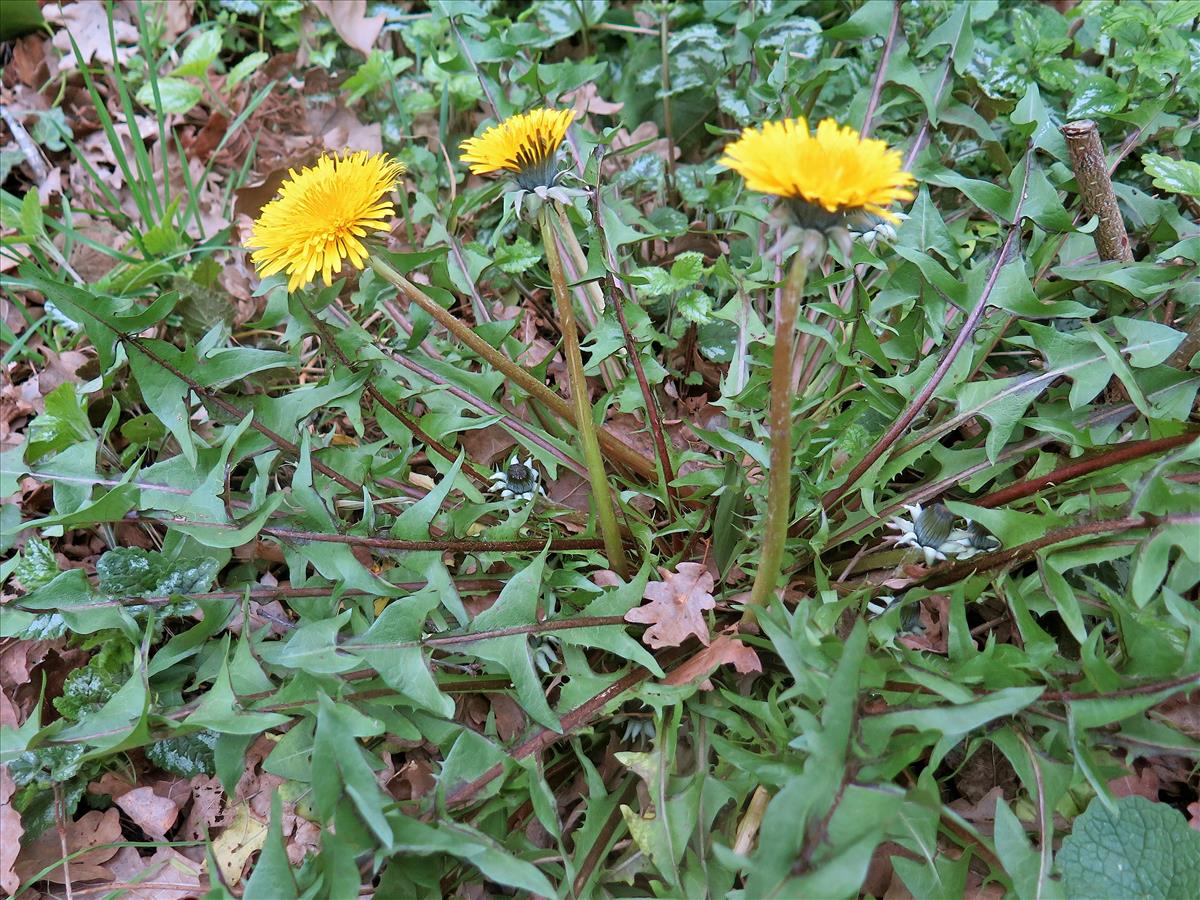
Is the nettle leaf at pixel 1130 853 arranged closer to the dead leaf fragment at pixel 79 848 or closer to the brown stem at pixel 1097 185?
the brown stem at pixel 1097 185

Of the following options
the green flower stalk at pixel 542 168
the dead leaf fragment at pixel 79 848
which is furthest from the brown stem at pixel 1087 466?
the dead leaf fragment at pixel 79 848

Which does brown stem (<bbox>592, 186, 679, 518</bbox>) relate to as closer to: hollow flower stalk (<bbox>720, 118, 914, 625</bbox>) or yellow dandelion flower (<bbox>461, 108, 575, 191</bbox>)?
yellow dandelion flower (<bbox>461, 108, 575, 191</bbox>)

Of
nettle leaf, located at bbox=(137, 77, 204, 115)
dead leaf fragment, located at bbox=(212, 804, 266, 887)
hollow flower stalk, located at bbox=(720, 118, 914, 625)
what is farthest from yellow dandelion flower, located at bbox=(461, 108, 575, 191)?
nettle leaf, located at bbox=(137, 77, 204, 115)

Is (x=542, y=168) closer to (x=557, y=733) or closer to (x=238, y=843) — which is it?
(x=557, y=733)

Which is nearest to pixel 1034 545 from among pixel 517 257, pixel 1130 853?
pixel 1130 853

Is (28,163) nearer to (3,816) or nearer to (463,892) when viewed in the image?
(3,816)

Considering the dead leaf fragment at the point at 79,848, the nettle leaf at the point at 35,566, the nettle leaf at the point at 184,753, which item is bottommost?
the dead leaf fragment at the point at 79,848
